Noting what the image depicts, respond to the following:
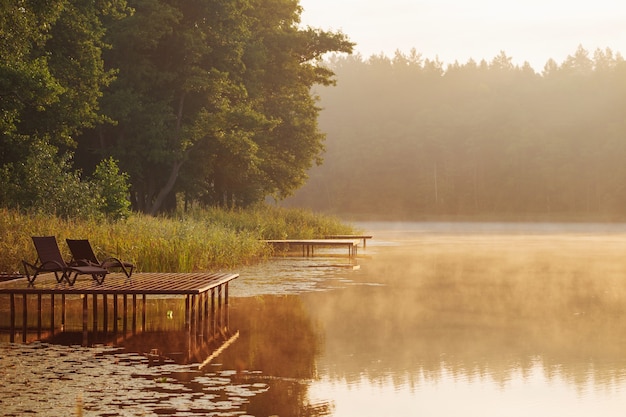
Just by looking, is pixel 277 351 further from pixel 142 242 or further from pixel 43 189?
pixel 43 189

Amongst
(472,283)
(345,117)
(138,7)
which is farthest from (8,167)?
(345,117)

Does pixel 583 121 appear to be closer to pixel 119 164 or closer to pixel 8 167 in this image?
pixel 119 164

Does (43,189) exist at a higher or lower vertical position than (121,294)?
higher

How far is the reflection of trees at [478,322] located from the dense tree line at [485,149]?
9675 cm

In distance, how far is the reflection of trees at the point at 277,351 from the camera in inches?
391

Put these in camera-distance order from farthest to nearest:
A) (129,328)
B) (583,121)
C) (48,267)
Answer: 1. (583,121)
2. (48,267)
3. (129,328)

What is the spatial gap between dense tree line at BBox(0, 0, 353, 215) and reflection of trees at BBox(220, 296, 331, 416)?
45.8ft

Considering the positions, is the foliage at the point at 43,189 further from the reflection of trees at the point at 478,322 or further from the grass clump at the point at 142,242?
the reflection of trees at the point at 478,322

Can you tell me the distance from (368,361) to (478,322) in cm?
475

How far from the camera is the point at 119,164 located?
41.1 meters

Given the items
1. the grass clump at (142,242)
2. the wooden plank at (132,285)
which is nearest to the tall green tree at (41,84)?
the grass clump at (142,242)

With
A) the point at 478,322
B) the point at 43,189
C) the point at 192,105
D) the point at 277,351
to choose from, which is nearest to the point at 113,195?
the point at 43,189

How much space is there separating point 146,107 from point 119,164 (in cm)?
269

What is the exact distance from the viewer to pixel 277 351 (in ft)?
44.0
